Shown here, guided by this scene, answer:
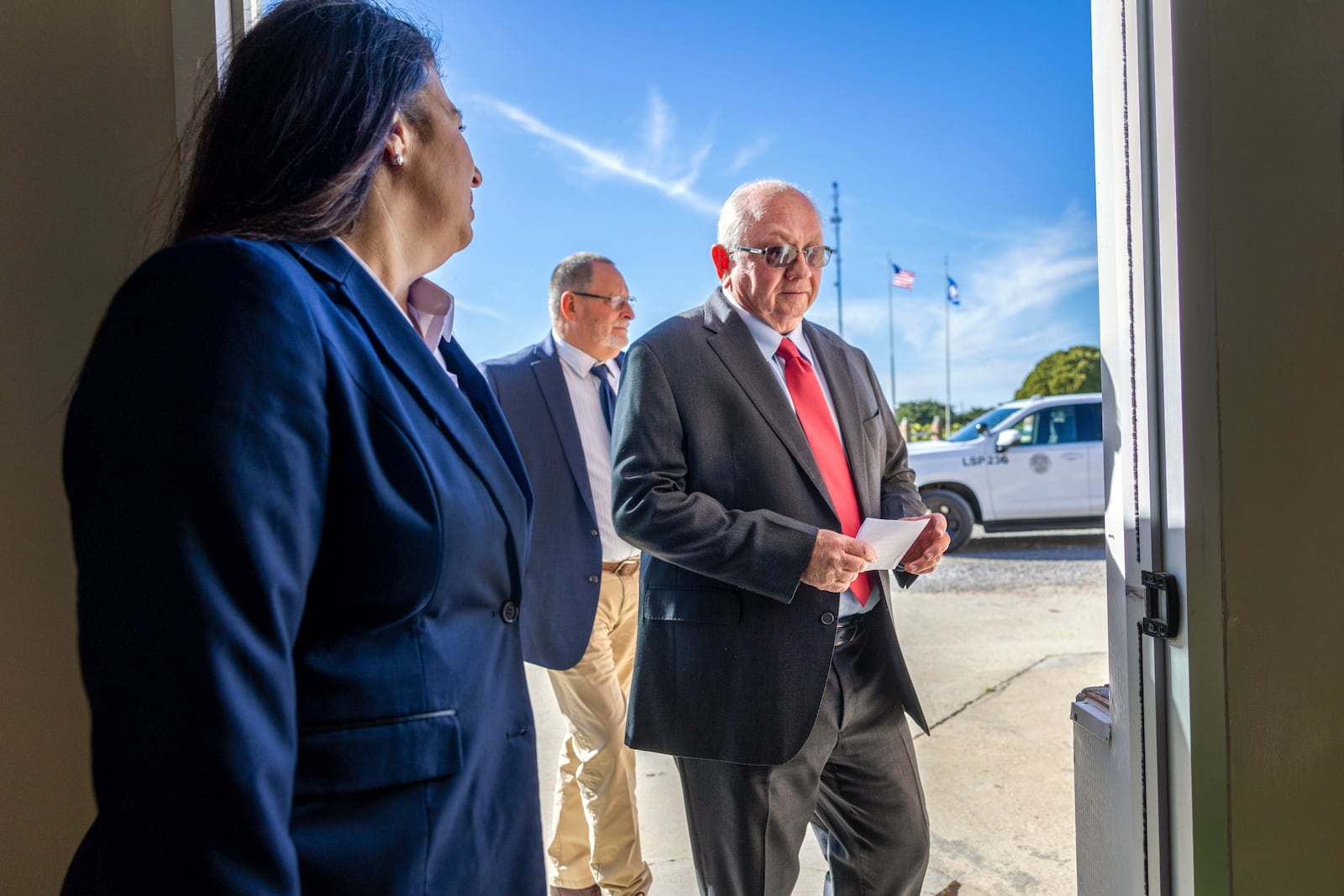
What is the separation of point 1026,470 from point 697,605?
8412mm

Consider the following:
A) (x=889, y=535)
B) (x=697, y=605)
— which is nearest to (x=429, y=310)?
(x=697, y=605)

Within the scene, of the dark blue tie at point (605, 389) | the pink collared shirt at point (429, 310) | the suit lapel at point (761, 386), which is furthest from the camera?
the dark blue tie at point (605, 389)

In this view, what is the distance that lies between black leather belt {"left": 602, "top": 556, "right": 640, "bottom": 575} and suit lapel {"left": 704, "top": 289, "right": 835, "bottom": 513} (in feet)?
4.18

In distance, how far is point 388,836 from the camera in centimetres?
85

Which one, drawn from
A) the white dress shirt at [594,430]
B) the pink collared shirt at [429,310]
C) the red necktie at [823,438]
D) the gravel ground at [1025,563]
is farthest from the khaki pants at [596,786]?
the gravel ground at [1025,563]

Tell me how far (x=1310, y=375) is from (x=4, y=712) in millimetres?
2373

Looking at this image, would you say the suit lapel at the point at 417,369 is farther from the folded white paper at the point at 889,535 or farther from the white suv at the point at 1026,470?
the white suv at the point at 1026,470

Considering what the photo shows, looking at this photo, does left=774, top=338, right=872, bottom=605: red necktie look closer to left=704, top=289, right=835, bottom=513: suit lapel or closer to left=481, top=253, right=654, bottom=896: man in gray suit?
left=704, top=289, right=835, bottom=513: suit lapel

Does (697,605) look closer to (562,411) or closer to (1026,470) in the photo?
(562,411)

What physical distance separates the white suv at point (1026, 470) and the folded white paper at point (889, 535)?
7.68m

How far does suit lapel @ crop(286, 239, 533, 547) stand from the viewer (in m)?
0.93

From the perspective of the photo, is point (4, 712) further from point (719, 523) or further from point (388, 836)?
point (719, 523)

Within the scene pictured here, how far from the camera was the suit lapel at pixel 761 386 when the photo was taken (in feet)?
6.15

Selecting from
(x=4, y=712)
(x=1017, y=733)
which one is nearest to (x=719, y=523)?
(x=4, y=712)
